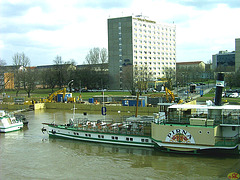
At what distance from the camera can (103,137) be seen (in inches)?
1097

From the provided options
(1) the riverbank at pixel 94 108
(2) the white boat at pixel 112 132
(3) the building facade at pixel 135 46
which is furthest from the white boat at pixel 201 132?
(3) the building facade at pixel 135 46

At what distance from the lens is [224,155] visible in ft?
74.6

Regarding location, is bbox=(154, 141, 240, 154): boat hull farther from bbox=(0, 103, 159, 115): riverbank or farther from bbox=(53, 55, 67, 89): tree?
bbox=(53, 55, 67, 89): tree

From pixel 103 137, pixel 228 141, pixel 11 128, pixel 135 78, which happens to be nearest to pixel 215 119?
pixel 228 141

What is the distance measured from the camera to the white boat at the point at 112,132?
26.0m

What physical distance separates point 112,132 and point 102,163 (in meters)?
5.19

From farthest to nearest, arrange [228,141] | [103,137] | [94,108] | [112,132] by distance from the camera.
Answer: [94,108] < [103,137] < [112,132] < [228,141]

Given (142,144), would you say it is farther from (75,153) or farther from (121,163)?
(75,153)

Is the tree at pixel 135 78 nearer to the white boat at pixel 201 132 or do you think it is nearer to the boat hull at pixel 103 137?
the boat hull at pixel 103 137

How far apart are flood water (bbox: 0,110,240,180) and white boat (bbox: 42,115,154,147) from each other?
62cm

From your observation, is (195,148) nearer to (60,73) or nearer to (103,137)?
(103,137)

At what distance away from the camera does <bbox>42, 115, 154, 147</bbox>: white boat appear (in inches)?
1025

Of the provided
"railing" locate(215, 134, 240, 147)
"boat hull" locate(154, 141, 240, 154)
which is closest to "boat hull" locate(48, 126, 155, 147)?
"boat hull" locate(154, 141, 240, 154)

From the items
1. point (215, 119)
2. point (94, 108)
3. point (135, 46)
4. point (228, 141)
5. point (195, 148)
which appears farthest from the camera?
point (135, 46)
